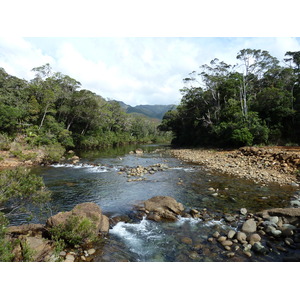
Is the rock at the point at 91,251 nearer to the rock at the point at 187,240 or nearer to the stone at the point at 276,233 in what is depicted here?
the rock at the point at 187,240

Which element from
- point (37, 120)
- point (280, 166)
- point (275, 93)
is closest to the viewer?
point (280, 166)

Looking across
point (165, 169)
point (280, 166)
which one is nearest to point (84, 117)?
point (165, 169)

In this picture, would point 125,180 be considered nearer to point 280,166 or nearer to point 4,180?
point 4,180

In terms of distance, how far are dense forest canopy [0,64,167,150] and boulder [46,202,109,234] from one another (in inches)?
715

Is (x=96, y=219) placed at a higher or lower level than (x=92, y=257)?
higher

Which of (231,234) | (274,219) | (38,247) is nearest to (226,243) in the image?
(231,234)

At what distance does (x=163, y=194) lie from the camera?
32.7 feet

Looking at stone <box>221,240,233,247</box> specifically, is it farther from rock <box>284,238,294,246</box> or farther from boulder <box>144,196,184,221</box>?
boulder <box>144,196,184,221</box>

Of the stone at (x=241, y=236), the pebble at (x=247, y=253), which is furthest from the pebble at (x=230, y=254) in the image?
the stone at (x=241, y=236)

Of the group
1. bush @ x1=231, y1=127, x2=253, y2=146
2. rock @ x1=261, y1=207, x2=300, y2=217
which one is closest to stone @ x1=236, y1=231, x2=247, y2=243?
rock @ x1=261, y1=207, x2=300, y2=217

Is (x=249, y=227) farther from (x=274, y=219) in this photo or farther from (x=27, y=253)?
(x=27, y=253)

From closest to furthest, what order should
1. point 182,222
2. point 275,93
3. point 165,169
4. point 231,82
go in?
point 182,222 → point 165,169 → point 275,93 → point 231,82

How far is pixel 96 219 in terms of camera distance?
5.75m

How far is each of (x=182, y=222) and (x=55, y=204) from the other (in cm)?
558
